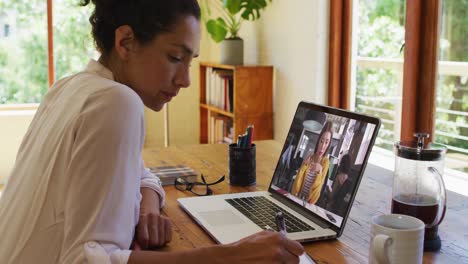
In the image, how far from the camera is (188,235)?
1205 millimetres

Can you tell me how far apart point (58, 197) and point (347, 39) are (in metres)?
2.57

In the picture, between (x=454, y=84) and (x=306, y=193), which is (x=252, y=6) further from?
(x=306, y=193)

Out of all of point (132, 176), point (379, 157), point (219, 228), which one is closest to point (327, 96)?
point (379, 157)

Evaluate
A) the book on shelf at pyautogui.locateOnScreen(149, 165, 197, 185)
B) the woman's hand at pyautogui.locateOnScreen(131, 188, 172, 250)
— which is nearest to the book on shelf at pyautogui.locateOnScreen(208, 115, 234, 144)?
the book on shelf at pyautogui.locateOnScreen(149, 165, 197, 185)

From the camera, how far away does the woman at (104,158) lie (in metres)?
0.86

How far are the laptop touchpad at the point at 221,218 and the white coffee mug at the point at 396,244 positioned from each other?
1.26 ft

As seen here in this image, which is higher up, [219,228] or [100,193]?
[100,193]

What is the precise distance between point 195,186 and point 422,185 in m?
0.67

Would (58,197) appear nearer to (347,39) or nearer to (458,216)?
(458,216)

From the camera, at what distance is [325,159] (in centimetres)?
129

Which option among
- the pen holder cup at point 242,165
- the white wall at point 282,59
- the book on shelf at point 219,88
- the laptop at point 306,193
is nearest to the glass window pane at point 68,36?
the white wall at point 282,59

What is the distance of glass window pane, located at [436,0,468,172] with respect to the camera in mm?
2498

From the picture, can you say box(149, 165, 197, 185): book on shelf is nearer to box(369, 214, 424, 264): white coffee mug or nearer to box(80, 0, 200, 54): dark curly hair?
box(80, 0, 200, 54): dark curly hair

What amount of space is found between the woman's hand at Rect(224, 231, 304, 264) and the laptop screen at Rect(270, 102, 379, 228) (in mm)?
276
